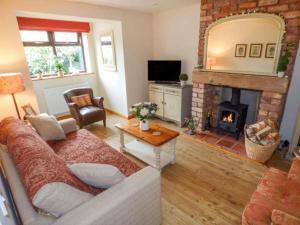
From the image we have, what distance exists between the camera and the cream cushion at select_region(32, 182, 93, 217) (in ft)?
3.35

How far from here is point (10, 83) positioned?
2607mm

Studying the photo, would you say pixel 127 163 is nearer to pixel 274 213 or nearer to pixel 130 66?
pixel 274 213

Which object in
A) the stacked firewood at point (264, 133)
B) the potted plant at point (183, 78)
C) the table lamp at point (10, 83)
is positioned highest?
the table lamp at point (10, 83)

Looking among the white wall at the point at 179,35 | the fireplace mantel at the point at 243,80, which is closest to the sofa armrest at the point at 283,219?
the fireplace mantel at the point at 243,80

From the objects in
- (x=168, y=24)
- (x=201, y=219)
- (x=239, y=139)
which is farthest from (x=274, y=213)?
(x=168, y=24)

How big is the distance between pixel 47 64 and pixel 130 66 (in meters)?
1.94

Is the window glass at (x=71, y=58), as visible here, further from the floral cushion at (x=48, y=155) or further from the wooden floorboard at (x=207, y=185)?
the wooden floorboard at (x=207, y=185)

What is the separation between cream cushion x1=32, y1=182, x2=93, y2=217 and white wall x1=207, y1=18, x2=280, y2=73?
2.97 metres

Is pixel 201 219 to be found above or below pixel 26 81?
below

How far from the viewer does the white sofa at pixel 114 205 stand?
108 centimetres

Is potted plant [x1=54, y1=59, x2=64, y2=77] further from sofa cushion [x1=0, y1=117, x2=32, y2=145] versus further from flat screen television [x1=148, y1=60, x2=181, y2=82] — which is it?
sofa cushion [x1=0, y1=117, x2=32, y2=145]

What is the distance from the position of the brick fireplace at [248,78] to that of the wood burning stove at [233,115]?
0.27 meters

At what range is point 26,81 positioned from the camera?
9.99ft

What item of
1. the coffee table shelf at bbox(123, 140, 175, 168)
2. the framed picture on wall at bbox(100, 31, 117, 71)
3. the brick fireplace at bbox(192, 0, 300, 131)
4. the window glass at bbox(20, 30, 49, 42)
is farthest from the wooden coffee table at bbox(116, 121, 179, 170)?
the window glass at bbox(20, 30, 49, 42)
